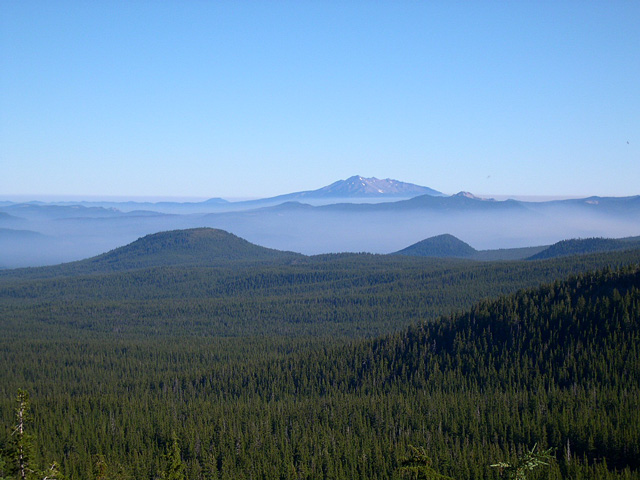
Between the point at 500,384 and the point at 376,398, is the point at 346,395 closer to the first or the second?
the point at 376,398

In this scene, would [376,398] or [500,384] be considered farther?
[500,384]

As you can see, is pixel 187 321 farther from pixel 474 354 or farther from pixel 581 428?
pixel 581 428

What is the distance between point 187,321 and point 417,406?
101 m

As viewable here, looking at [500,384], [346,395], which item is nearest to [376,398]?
[346,395]

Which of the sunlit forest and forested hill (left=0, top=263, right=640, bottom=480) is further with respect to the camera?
forested hill (left=0, top=263, right=640, bottom=480)

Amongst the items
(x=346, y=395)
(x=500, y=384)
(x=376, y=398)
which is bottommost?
(x=346, y=395)

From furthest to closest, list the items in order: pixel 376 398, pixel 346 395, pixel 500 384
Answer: pixel 346 395 < pixel 500 384 < pixel 376 398

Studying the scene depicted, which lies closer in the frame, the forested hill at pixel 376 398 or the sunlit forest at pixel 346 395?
the sunlit forest at pixel 346 395

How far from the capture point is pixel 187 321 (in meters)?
163

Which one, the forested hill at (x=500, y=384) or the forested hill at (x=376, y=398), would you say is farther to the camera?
the forested hill at (x=376, y=398)

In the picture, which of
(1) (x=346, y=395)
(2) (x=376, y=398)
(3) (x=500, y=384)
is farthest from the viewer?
(1) (x=346, y=395)

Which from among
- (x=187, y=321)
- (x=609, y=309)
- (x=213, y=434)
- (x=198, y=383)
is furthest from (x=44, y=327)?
(x=609, y=309)

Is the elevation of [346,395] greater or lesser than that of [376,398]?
lesser

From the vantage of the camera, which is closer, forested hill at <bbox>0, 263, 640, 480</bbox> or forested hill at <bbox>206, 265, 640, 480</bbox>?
forested hill at <bbox>206, 265, 640, 480</bbox>
